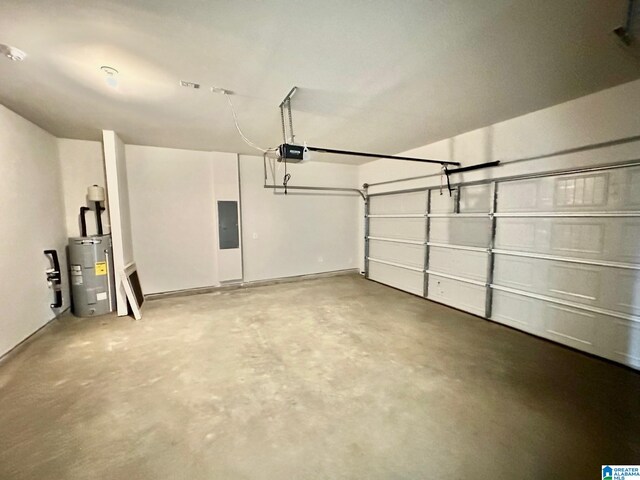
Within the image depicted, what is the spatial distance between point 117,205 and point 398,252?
5.00 m

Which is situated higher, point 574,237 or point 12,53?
point 12,53

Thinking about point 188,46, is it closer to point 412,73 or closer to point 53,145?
point 412,73

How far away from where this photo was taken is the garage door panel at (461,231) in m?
3.82

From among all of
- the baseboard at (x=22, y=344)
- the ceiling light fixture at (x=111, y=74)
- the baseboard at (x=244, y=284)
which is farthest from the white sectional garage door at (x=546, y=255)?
the baseboard at (x=22, y=344)

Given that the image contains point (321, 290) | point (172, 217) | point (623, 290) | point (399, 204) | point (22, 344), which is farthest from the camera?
point (399, 204)

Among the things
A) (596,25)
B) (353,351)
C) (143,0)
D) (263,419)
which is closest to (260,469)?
(263,419)

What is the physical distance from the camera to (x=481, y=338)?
10.4 ft

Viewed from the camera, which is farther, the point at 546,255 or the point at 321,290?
the point at 321,290

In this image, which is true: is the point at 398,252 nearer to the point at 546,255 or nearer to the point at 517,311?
the point at 517,311

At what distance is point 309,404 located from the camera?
6.70ft

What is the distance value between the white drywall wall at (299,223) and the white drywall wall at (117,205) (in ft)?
6.74

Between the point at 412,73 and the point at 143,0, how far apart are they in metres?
2.00

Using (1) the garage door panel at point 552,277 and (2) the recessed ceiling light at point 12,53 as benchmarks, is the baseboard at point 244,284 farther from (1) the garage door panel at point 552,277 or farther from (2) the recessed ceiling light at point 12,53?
(2) the recessed ceiling light at point 12,53

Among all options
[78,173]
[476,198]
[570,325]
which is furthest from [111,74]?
[570,325]
